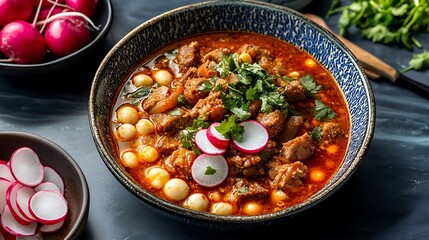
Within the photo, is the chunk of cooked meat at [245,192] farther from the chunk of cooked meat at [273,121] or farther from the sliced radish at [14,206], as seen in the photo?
the sliced radish at [14,206]

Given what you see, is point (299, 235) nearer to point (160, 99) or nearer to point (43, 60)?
point (160, 99)

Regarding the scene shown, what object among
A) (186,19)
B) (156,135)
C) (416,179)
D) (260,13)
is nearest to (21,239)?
(156,135)

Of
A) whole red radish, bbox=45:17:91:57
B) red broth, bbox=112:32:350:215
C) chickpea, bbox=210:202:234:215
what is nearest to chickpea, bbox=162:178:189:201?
red broth, bbox=112:32:350:215

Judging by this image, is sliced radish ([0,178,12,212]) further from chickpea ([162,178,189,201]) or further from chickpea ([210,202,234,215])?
chickpea ([210,202,234,215])

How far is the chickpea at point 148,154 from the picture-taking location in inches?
135

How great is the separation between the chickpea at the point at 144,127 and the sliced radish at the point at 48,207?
0.61m

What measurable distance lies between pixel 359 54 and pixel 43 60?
7.30 feet

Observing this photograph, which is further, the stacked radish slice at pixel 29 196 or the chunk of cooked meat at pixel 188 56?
the chunk of cooked meat at pixel 188 56

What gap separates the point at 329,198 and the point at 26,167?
1.71 meters

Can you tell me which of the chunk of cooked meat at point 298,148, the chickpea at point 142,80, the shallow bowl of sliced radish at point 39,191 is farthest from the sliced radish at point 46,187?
the chunk of cooked meat at point 298,148

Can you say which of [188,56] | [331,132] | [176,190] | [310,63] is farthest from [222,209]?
[310,63]

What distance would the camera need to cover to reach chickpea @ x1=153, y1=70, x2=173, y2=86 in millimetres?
3857

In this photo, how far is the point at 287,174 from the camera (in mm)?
3303

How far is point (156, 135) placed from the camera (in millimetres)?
3594
